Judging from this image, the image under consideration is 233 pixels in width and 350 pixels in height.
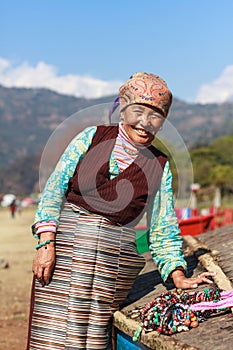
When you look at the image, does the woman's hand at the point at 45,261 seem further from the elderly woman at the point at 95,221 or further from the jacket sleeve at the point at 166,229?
the jacket sleeve at the point at 166,229

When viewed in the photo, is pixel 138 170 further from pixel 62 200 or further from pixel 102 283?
pixel 102 283

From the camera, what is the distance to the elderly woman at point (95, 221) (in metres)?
2.25

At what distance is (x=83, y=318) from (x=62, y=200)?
1.68 ft

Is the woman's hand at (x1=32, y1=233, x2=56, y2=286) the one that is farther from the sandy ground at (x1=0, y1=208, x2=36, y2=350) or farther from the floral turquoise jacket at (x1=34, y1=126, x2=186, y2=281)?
the sandy ground at (x1=0, y1=208, x2=36, y2=350)

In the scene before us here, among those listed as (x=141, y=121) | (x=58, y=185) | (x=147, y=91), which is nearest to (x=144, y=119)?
(x=141, y=121)

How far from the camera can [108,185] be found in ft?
7.56

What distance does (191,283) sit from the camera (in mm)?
2438

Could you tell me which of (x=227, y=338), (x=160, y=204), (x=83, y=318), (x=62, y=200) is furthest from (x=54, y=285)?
(x=227, y=338)

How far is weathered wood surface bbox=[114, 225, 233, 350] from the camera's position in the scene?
1908 millimetres

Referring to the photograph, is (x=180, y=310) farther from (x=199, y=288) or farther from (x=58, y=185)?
(x=58, y=185)

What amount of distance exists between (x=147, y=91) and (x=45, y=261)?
0.84 metres

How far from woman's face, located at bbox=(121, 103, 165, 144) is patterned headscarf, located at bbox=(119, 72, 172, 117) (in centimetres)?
3

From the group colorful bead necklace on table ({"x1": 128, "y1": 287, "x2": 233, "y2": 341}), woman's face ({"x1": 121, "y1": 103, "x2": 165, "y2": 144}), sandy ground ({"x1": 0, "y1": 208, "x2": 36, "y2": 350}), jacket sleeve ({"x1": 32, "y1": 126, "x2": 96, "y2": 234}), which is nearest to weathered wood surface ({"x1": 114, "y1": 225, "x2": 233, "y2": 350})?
colorful bead necklace on table ({"x1": 128, "y1": 287, "x2": 233, "y2": 341})

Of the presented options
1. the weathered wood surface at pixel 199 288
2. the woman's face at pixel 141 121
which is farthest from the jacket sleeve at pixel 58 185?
the weathered wood surface at pixel 199 288
